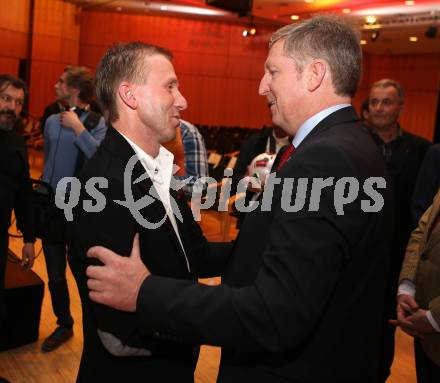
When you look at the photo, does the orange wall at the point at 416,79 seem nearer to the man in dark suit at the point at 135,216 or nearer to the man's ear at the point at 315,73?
the man in dark suit at the point at 135,216

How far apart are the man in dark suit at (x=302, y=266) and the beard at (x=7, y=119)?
6.37 ft

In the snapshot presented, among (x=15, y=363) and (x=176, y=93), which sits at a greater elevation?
(x=176, y=93)

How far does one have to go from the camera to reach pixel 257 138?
392 centimetres

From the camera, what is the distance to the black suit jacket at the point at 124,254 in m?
1.35

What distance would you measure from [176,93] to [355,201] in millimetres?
840

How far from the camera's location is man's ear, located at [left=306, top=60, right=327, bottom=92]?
1291 millimetres

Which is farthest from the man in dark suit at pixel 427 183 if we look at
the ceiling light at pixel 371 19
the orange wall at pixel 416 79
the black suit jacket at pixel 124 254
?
the orange wall at pixel 416 79

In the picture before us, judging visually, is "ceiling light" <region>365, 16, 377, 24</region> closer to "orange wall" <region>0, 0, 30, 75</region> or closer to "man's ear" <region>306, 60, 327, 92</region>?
"orange wall" <region>0, 0, 30, 75</region>

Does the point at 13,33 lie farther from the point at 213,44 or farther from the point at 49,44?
the point at 213,44

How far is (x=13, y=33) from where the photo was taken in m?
14.9

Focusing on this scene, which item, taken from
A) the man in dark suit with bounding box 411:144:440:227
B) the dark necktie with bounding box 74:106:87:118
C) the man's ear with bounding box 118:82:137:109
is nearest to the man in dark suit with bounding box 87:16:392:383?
the man's ear with bounding box 118:82:137:109

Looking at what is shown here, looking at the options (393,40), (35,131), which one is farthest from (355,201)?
(393,40)

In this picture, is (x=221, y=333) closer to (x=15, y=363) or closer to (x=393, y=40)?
(x=15, y=363)

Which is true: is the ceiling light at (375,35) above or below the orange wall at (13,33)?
above
